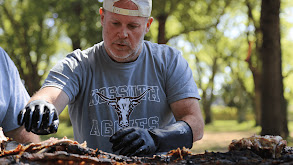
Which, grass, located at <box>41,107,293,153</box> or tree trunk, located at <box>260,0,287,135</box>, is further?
grass, located at <box>41,107,293,153</box>

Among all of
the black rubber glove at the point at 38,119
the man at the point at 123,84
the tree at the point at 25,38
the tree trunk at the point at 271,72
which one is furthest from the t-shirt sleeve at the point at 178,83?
the tree at the point at 25,38

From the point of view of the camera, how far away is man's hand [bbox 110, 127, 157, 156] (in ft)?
6.82

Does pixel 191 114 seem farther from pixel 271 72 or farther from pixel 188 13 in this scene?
pixel 188 13

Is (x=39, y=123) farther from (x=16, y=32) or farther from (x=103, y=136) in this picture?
(x=16, y=32)

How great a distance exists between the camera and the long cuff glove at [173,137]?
2.29 meters

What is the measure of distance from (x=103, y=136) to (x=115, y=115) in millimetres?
227

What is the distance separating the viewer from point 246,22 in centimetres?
2303

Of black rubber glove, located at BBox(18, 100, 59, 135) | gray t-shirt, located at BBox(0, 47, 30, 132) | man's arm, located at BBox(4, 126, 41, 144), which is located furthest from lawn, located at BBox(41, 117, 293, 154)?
black rubber glove, located at BBox(18, 100, 59, 135)

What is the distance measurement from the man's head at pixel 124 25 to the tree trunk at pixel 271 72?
7.30 metres

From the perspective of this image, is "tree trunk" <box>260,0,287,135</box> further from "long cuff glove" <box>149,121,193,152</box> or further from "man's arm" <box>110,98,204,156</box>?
"long cuff glove" <box>149,121,193,152</box>

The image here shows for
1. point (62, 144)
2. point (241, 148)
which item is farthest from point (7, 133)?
point (241, 148)

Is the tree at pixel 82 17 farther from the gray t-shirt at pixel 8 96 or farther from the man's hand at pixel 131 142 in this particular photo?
the man's hand at pixel 131 142

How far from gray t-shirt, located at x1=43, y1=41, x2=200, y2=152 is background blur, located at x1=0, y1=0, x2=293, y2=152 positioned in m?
7.05

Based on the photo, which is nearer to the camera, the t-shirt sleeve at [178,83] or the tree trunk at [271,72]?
the t-shirt sleeve at [178,83]
